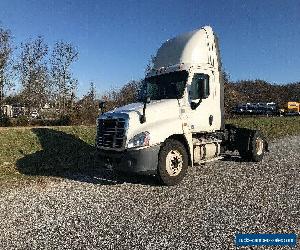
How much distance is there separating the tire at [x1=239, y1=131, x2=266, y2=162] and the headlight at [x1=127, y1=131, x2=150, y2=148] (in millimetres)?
4899

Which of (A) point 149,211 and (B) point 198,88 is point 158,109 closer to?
(B) point 198,88

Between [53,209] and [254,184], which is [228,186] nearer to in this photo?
[254,184]

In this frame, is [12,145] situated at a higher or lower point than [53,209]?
higher

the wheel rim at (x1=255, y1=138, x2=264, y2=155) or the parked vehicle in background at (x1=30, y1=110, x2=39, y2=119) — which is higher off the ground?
the parked vehicle in background at (x1=30, y1=110, x2=39, y2=119)

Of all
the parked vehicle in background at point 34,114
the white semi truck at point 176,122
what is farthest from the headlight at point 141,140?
the parked vehicle in background at point 34,114

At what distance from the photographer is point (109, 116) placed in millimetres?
8938

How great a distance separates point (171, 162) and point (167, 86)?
2.42 meters

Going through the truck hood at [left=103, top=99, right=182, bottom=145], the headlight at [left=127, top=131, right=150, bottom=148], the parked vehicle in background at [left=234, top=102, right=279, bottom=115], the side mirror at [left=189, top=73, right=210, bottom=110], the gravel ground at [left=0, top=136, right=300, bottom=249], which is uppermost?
the parked vehicle in background at [left=234, top=102, right=279, bottom=115]

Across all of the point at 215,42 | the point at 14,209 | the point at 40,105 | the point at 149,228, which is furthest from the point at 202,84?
the point at 40,105

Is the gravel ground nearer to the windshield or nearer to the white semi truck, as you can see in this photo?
the white semi truck

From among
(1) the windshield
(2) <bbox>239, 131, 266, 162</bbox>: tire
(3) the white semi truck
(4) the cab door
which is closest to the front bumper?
(3) the white semi truck

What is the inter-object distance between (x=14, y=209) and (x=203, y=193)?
13.9ft

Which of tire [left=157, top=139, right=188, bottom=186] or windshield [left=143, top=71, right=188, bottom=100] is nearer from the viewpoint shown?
tire [left=157, top=139, right=188, bottom=186]

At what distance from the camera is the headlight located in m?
8.18
